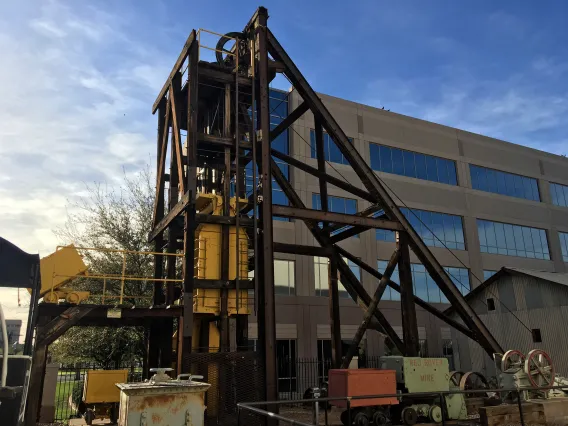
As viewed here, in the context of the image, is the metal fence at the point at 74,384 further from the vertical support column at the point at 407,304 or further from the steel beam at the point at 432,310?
the vertical support column at the point at 407,304

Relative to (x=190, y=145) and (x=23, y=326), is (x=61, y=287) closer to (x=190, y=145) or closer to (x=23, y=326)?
(x=190, y=145)

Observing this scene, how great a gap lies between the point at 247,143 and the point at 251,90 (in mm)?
1941

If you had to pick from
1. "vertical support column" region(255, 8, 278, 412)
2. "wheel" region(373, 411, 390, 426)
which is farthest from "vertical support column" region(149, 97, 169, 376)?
"wheel" region(373, 411, 390, 426)

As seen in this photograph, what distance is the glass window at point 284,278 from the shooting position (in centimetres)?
2720

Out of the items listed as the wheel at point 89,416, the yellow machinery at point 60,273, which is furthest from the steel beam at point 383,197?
the wheel at point 89,416

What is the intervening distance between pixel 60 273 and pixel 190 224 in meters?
3.37

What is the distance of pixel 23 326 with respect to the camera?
503 cm

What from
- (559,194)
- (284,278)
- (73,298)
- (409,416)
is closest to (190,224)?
(73,298)

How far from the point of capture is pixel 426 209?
111 feet

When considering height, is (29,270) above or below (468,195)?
below

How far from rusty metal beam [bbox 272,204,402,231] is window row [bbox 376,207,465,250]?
19211 mm

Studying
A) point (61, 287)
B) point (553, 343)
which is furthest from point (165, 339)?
point (553, 343)

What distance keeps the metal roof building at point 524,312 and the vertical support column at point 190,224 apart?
15.3 m

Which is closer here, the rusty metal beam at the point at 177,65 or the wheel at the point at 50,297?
the wheel at the point at 50,297
